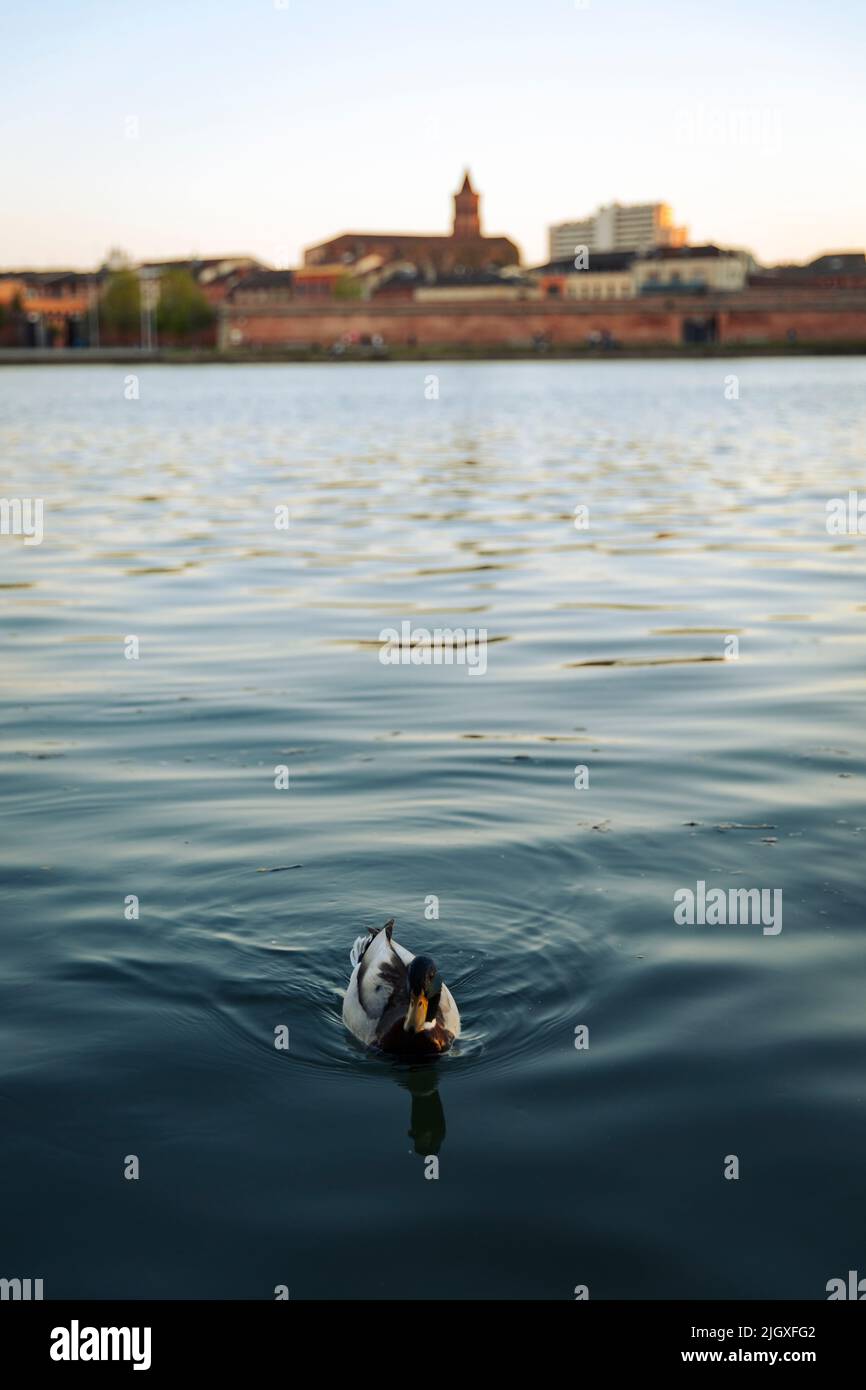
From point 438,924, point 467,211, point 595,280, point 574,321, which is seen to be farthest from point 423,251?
point 438,924

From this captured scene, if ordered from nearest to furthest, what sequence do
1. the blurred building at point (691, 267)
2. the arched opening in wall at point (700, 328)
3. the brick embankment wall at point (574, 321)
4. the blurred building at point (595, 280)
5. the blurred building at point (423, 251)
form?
the brick embankment wall at point (574, 321) < the arched opening in wall at point (700, 328) < the blurred building at point (691, 267) < the blurred building at point (595, 280) < the blurred building at point (423, 251)

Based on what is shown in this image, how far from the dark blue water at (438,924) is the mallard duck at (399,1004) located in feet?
0.34

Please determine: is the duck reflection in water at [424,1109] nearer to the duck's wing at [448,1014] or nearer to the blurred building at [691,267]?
the duck's wing at [448,1014]

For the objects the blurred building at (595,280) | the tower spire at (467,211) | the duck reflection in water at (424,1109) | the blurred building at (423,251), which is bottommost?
the duck reflection in water at (424,1109)

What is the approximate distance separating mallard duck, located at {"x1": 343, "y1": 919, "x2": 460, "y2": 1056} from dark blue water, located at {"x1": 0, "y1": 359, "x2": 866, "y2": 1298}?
104 millimetres

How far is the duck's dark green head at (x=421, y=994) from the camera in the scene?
16.9ft

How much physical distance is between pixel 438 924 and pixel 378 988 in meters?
1.19

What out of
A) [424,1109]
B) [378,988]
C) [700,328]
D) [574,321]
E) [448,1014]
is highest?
[574,321]

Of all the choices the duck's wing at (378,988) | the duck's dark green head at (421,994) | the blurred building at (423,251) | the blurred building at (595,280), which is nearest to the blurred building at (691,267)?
the blurred building at (595,280)

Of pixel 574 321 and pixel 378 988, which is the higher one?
pixel 574 321

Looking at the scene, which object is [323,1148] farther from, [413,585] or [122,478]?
[122,478]

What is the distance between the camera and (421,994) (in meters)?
5.17

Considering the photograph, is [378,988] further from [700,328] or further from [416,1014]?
[700,328]

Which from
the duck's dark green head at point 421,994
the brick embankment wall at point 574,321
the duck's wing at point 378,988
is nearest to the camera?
the duck's dark green head at point 421,994
